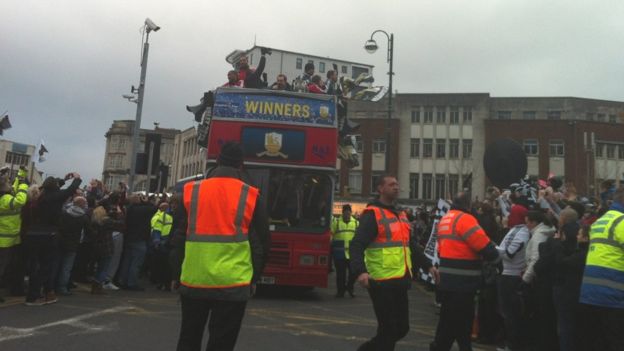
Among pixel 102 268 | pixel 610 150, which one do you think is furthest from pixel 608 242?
pixel 610 150

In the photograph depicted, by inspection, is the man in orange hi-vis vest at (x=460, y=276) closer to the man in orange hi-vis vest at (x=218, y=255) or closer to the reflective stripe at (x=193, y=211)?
the man in orange hi-vis vest at (x=218, y=255)

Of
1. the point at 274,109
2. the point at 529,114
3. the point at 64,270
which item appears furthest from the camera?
the point at 529,114

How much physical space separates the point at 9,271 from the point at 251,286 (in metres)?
7.92

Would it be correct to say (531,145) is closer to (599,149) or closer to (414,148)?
(599,149)

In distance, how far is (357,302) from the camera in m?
11.2

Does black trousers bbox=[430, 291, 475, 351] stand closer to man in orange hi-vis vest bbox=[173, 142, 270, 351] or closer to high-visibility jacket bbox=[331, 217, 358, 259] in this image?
man in orange hi-vis vest bbox=[173, 142, 270, 351]

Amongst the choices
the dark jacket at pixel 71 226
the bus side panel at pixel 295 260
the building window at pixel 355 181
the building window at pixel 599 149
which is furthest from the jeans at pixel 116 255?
the building window at pixel 599 149

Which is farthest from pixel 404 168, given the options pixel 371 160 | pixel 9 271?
pixel 9 271

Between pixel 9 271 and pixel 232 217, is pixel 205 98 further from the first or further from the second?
pixel 232 217

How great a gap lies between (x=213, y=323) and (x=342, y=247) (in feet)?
27.7

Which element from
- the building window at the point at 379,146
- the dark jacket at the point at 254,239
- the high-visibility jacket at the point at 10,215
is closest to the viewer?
the dark jacket at the point at 254,239

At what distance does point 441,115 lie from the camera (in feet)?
172

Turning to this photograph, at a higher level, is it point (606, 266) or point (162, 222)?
point (162, 222)

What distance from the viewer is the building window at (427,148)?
5259 cm
